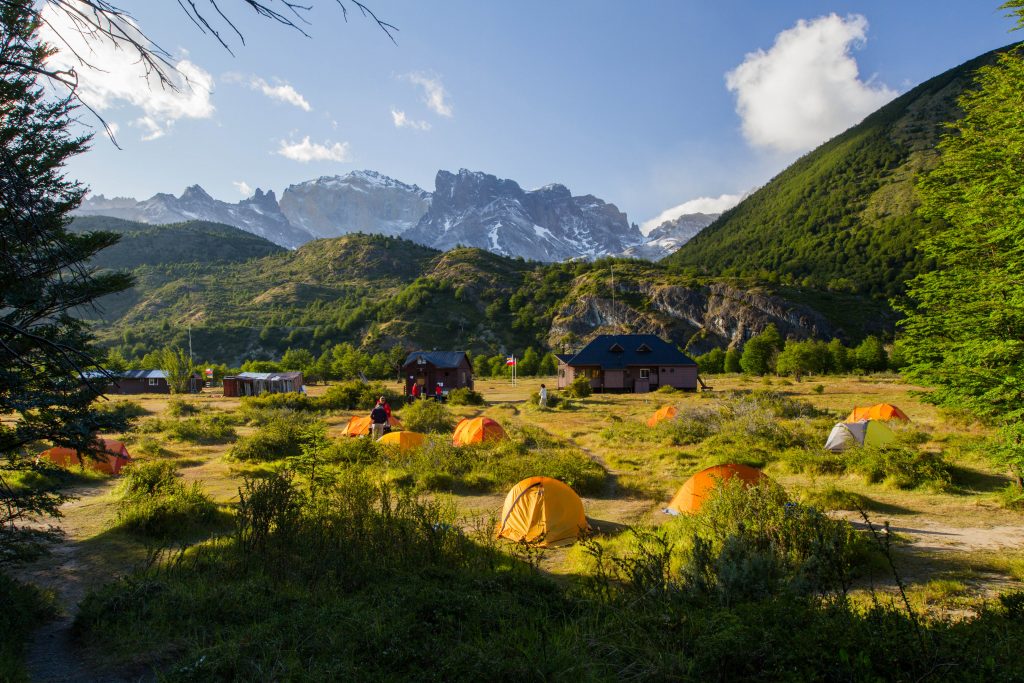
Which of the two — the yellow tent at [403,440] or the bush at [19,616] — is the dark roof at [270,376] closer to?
the yellow tent at [403,440]

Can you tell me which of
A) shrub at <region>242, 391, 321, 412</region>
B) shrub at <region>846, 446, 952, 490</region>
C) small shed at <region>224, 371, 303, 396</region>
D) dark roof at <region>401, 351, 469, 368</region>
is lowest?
shrub at <region>846, 446, 952, 490</region>

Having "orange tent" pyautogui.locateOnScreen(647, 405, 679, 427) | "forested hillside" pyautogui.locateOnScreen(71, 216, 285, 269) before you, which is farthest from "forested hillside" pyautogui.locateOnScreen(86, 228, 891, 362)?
"orange tent" pyautogui.locateOnScreen(647, 405, 679, 427)

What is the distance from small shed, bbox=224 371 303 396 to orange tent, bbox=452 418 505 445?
34919 millimetres

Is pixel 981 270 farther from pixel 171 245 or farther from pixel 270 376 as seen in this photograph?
pixel 171 245

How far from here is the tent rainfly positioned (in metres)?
14.8

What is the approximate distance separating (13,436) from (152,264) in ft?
486

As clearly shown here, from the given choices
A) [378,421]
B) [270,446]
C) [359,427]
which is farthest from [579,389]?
[270,446]

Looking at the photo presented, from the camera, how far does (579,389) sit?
3975 centimetres

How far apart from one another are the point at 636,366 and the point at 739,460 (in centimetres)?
2983

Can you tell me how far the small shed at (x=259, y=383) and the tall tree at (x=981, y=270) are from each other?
46528 mm

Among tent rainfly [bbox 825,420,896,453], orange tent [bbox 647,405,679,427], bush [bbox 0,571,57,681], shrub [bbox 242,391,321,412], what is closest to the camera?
bush [bbox 0,571,57,681]

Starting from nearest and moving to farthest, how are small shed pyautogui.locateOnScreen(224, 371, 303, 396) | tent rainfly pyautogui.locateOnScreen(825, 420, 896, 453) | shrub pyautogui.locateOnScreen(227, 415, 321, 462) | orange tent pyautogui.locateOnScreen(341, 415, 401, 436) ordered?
tent rainfly pyautogui.locateOnScreen(825, 420, 896, 453)
shrub pyautogui.locateOnScreen(227, 415, 321, 462)
orange tent pyautogui.locateOnScreen(341, 415, 401, 436)
small shed pyautogui.locateOnScreen(224, 371, 303, 396)

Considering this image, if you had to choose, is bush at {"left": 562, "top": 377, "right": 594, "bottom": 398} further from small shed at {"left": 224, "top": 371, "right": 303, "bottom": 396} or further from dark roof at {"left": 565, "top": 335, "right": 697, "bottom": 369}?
small shed at {"left": 224, "top": 371, "right": 303, "bottom": 396}

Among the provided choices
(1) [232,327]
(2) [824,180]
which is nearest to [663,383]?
(1) [232,327]
